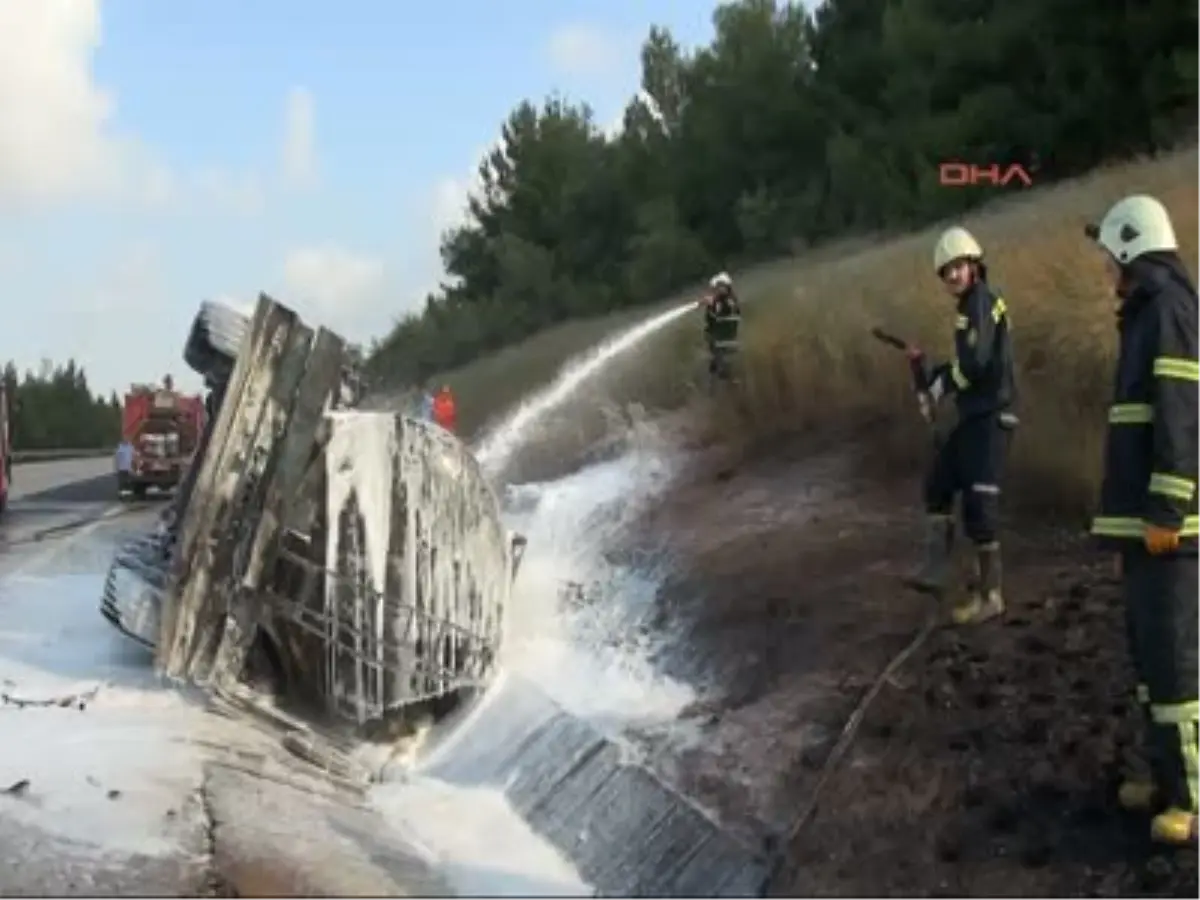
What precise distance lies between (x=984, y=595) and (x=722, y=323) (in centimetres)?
1102

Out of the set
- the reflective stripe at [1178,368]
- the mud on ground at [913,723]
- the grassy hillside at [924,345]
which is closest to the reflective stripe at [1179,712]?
the mud on ground at [913,723]

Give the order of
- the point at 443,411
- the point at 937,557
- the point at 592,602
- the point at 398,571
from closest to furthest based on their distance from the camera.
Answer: the point at 937,557 → the point at 398,571 → the point at 592,602 → the point at 443,411

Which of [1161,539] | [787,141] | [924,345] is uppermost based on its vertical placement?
[787,141]

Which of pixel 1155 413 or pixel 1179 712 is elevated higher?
pixel 1155 413

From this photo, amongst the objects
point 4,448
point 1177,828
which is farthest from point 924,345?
point 4,448

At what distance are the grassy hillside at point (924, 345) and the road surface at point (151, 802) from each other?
Answer: 497cm

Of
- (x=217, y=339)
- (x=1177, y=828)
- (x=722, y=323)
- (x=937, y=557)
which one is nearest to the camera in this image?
(x=1177, y=828)

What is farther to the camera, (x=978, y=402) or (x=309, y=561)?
(x=309, y=561)

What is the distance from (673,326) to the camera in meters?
31.3

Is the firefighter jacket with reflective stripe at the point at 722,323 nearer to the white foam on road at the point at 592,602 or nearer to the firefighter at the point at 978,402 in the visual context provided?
the white foam on road at the point at 592,602

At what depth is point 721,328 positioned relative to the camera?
19531 mm

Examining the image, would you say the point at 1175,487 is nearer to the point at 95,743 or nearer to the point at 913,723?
the point at 913,723

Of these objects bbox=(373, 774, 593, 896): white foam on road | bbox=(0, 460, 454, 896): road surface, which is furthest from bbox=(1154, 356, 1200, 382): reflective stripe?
bbox=(0, 460, 454, 896): road surface

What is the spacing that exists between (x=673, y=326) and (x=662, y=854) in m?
24.9
